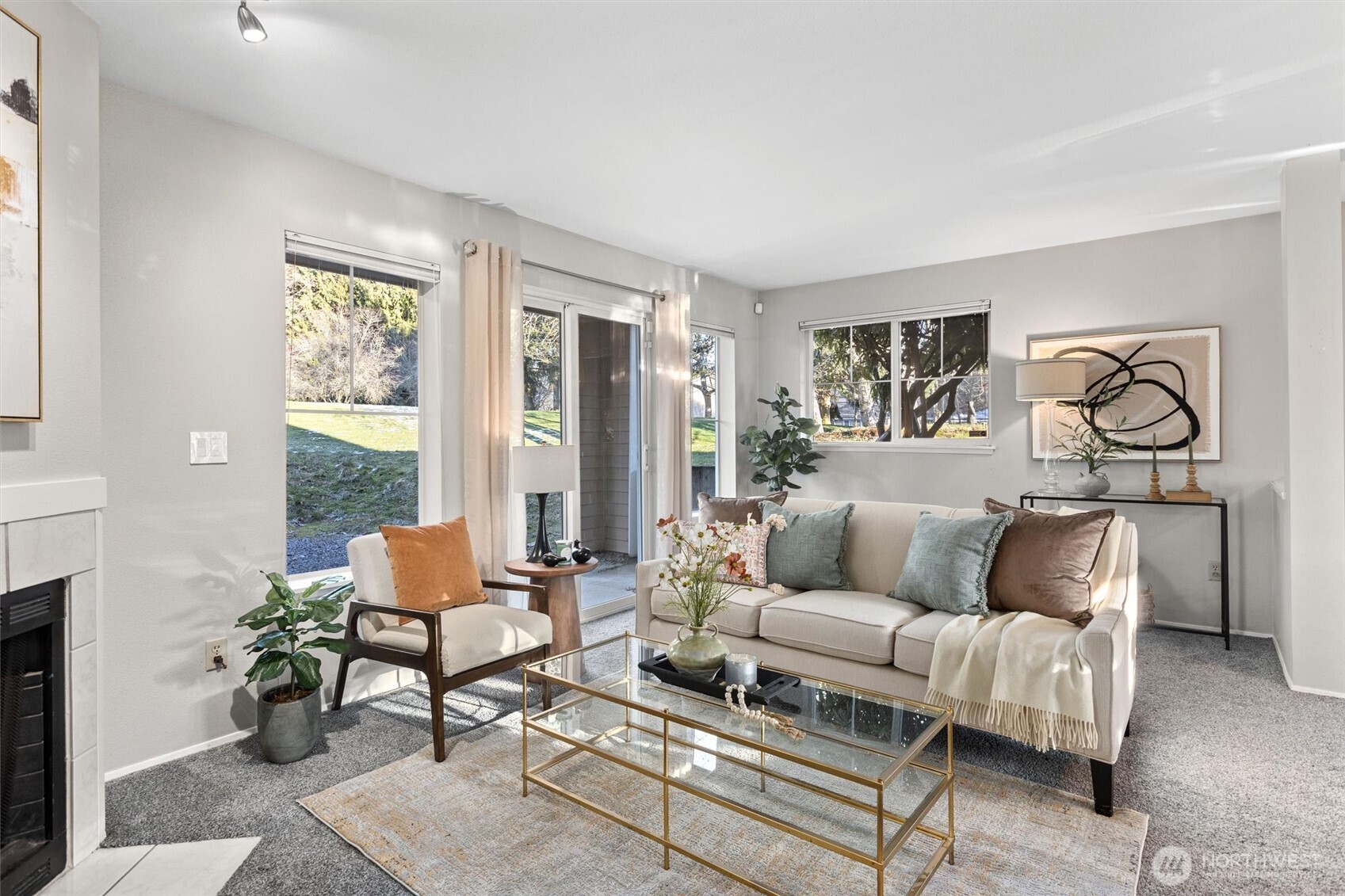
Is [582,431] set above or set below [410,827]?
above

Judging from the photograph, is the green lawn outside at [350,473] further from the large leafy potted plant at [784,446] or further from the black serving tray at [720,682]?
the large leafy potted plant at [784,446]

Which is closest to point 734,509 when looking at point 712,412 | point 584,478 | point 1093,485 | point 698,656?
point 584,478

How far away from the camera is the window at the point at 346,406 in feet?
11.0

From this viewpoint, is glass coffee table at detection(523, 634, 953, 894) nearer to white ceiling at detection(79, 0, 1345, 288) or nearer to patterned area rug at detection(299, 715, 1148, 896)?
patterned area rug at detection(299, 715, 1148, 896)

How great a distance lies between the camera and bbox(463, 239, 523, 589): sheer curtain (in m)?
3.86

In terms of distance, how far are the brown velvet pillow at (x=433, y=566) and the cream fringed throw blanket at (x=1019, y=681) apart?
6.79 ft

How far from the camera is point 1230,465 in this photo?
4.42m

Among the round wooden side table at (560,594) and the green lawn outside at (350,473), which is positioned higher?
the green lawn outside at (350,473)

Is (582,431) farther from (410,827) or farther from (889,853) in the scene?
(889,853)

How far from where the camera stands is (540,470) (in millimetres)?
3652

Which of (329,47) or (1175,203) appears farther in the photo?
(1175,203)

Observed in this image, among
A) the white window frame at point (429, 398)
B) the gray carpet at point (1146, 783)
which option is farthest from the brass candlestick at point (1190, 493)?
the white window frame at point (429, 398)

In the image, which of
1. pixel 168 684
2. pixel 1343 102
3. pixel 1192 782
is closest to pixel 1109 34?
pixel 1343 102

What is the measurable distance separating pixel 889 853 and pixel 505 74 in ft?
9.09
